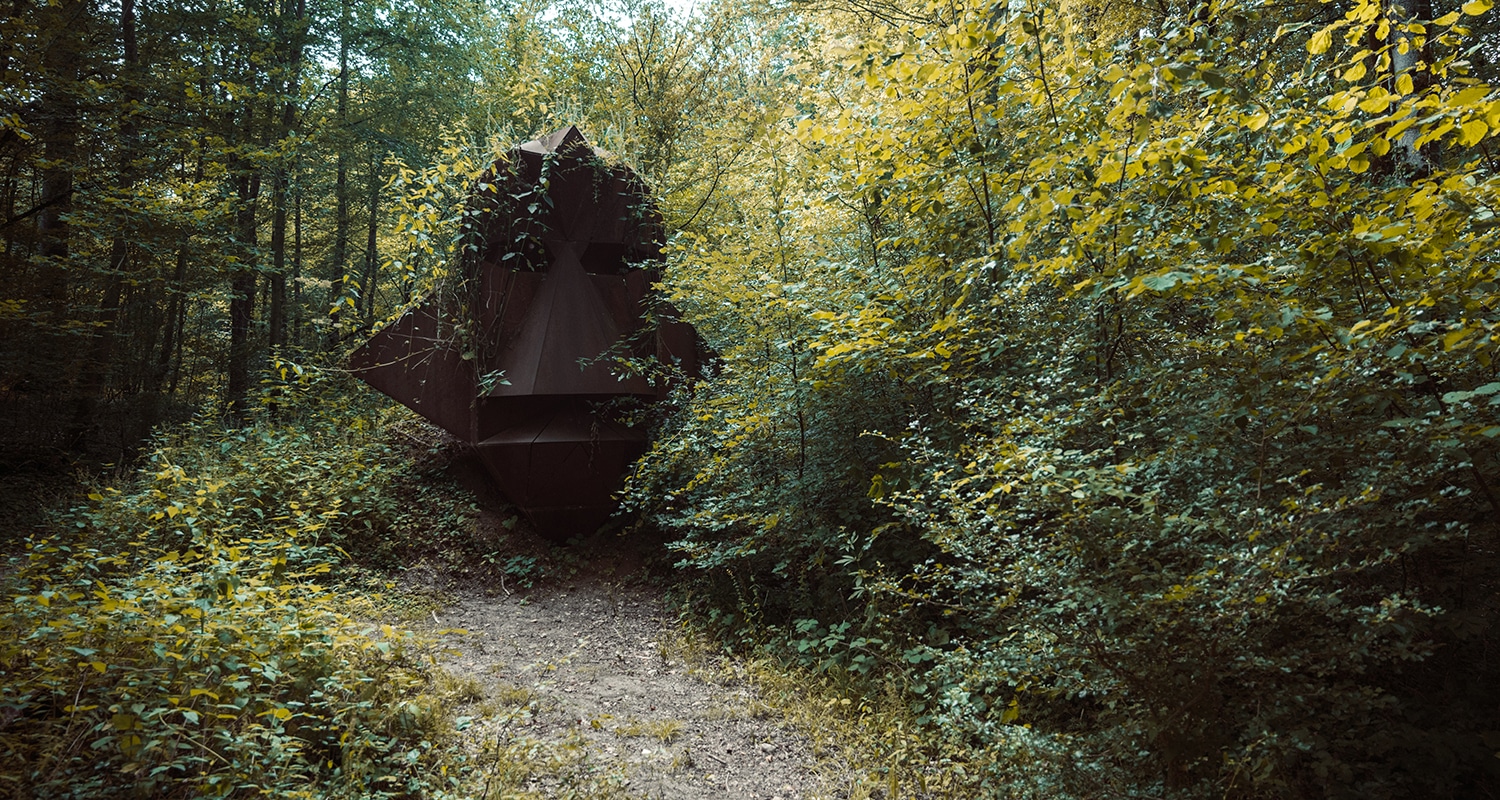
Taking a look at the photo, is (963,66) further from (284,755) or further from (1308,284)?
(284,755)

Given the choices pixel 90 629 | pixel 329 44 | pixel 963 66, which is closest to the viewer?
pixel 90 629

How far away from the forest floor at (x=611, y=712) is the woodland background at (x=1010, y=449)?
1.15 feet

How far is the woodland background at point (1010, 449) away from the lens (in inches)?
103

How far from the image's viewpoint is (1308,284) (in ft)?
10.1

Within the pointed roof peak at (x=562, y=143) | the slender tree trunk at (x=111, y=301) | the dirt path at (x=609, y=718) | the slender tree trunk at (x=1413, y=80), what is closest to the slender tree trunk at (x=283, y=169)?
the slender tree trunk at (x=111, y=301)

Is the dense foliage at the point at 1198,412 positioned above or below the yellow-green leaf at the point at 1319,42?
below

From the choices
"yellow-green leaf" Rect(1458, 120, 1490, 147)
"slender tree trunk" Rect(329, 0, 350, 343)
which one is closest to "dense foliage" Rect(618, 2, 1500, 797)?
"yellow-green leaf" Rect(1458, 120, 1490, 147)

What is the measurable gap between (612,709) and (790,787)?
55.0 inches

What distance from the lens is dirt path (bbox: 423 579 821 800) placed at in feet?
11.7

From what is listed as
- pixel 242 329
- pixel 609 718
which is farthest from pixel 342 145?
pixel 609 718

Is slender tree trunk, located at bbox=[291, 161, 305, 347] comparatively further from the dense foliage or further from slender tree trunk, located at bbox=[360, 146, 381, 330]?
the dense foliage

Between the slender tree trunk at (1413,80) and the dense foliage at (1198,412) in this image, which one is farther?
the slender tree trunk at (1413,80)

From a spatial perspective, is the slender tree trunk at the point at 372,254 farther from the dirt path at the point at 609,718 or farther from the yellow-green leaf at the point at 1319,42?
the yellow-green leaf at the point at 1319,42

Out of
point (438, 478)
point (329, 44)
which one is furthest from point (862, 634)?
point (329, 44)
